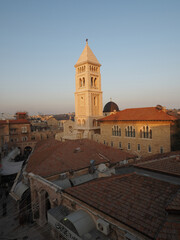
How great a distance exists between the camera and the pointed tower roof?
3500 cm

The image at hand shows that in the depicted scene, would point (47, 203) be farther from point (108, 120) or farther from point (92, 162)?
point (108, 120)

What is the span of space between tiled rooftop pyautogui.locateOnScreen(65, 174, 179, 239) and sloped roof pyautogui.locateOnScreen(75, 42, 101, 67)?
30.4 metres

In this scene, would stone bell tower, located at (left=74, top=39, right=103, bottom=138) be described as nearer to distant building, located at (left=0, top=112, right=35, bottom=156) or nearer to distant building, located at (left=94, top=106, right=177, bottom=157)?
distant building, located at (left=94, top=106, right=177, bottom=157)

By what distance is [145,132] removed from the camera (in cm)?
2477

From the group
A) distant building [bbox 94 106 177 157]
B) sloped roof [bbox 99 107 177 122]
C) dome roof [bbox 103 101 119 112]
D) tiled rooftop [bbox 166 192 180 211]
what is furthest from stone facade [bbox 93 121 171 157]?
tiled rooftop [bbox 166 192 180 211]

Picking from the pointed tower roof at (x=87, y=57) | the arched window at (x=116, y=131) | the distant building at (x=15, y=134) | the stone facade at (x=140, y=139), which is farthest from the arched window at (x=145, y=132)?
the distant building at (x=15, y=134)

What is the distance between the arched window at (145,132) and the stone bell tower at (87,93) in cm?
1255

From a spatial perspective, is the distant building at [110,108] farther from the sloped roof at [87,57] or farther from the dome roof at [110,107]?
the sloped roof at [87,57]

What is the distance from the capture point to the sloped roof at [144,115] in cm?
2278

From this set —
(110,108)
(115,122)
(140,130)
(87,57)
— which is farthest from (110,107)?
(140,130)

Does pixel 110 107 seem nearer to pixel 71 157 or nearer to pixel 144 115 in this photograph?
pixel 144 115

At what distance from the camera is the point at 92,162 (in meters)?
14.3

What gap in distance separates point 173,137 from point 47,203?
18451 mm

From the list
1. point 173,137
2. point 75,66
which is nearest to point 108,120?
point 173,137
